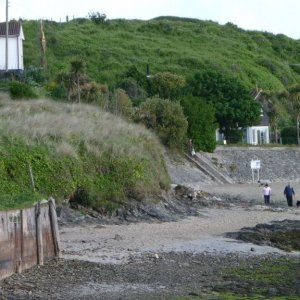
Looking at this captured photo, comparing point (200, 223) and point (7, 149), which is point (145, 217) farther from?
point (7, 149)

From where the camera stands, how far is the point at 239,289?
71.7ft

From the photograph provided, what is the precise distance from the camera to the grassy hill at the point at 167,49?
100m

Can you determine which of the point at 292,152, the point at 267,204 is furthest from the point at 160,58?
the point at 267,204

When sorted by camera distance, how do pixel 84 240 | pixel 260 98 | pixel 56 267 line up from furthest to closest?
pixel 260 98
pixel 84 240
pixel 56 267

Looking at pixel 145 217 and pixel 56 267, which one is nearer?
pixel 56 267

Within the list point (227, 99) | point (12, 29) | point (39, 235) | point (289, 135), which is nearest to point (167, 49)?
point (289, 135)

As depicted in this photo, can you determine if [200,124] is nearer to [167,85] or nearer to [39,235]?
[167,85]

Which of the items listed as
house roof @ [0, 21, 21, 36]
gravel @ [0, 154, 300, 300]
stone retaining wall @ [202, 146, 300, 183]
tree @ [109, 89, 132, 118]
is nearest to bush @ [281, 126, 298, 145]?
stone retaining wall @ [202, 146, 300, 183]

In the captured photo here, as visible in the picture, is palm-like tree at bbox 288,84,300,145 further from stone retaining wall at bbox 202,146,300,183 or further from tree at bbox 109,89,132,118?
tree at bbox 109,89,132,118

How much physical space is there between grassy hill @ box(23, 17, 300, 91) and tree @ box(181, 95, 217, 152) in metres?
18.5

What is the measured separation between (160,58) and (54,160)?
2987 inches

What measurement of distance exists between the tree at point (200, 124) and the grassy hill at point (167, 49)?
1853 cm

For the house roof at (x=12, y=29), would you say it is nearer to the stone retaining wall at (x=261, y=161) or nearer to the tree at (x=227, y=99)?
the tree at (x=227, y=99)

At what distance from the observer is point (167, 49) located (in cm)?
11644
